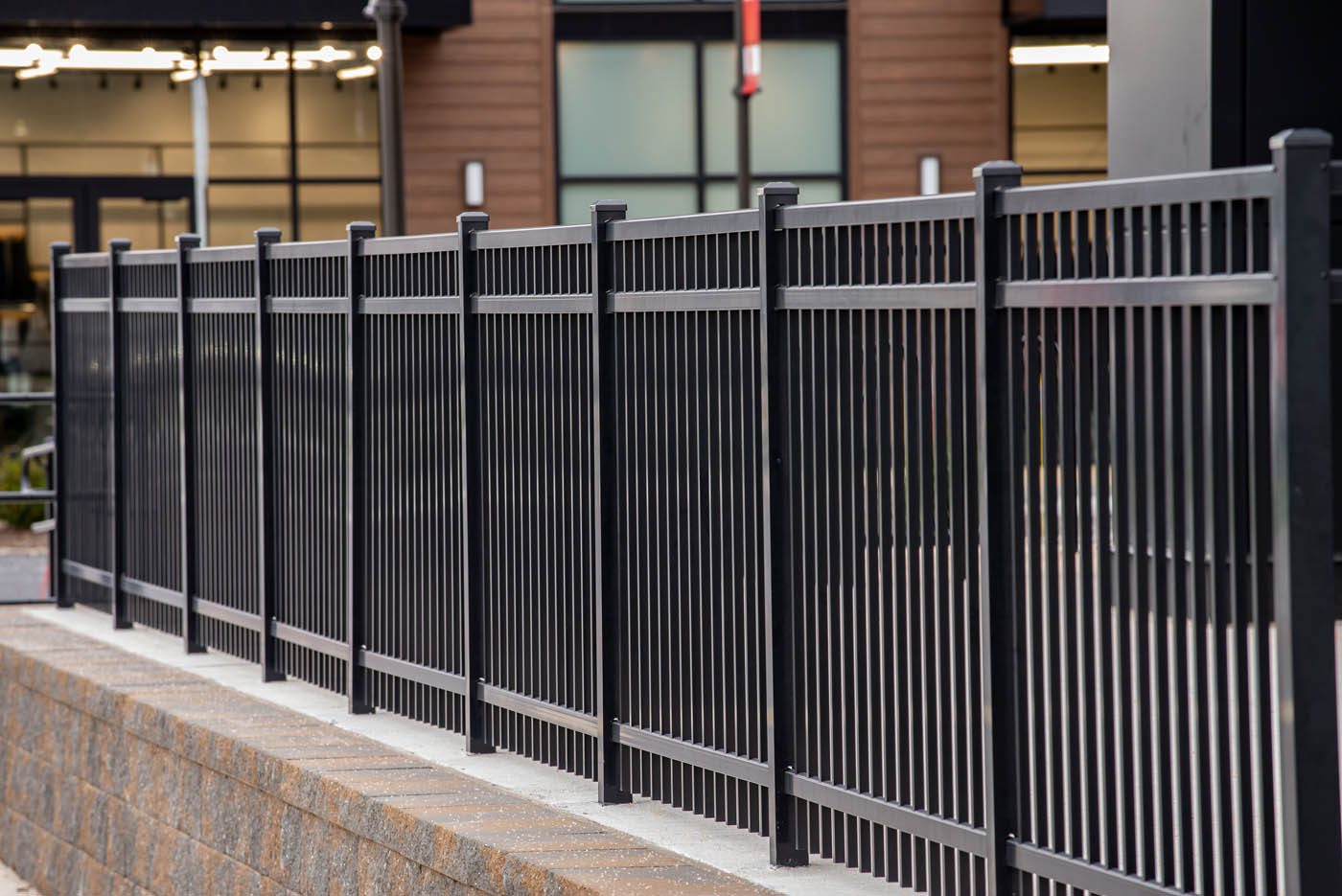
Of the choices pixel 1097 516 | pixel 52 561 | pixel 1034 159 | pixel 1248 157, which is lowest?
pixel 52 561

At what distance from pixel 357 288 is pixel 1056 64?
1587 cm

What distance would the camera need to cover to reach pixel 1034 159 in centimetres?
2139

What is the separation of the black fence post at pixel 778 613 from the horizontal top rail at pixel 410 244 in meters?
1.68

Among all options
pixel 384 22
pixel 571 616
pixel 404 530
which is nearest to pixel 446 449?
pixel 404 530

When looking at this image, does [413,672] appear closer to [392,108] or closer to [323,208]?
[392,108]

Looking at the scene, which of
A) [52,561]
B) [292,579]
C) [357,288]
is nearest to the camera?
[357,288]

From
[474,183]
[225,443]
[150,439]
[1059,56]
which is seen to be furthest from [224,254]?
[1059,56]

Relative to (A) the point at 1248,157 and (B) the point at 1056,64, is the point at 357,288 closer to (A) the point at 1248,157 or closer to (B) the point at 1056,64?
(A) the point at 1248,157

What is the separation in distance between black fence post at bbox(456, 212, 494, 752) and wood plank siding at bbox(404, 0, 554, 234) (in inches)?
580

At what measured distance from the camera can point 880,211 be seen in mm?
4160

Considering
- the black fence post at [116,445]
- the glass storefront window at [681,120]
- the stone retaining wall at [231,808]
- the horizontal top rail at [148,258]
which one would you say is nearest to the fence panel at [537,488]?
the stone retaining wall at [231,808]

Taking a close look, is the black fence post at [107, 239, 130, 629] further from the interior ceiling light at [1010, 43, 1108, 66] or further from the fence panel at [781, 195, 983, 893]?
the interior ceiling light at [1010, 43, 1108, 66]

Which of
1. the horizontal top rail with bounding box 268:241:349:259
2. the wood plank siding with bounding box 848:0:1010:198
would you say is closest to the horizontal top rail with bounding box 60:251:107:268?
the horizontal top rail with bounding box 268:241:349:259

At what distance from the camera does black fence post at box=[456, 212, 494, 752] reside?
6.11 meters
